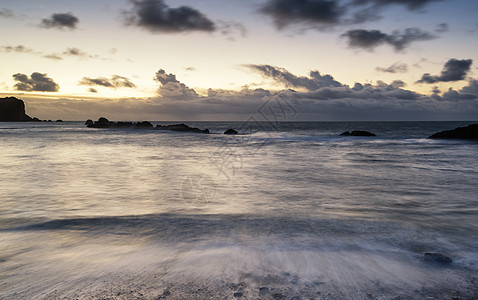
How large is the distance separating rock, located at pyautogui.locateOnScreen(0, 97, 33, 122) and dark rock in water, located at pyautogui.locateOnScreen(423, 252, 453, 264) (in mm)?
206702

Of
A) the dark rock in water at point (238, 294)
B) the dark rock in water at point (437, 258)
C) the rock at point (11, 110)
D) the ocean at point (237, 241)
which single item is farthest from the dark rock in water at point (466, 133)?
the rock at point (11, 110)

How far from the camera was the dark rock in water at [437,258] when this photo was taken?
329 centimetres

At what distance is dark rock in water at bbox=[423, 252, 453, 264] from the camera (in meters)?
3.29

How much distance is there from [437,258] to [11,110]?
8212 inches

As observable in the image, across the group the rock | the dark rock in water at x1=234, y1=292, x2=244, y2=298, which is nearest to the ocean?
the dark rock in water at x1=234, y1=292, x2=244, y2=298

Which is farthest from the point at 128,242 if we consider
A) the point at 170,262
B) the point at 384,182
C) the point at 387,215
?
the point at 384,182

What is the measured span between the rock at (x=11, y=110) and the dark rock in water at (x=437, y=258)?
678ft

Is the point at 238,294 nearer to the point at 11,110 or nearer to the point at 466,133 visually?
the point at 466,133

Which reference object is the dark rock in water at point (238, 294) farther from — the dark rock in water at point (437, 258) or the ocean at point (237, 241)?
the dark rock in water at point (437, 258)

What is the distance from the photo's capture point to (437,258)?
332 centimetres

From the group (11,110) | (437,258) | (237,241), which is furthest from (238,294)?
(11,110)

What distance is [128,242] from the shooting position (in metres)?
3.95

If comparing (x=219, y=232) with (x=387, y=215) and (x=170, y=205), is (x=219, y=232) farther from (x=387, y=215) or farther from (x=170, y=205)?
(x=387, y=215)

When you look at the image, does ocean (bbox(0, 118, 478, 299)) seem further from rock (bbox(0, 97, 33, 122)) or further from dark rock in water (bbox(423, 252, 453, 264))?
rock (bbox(0, 97, 33, 122))
